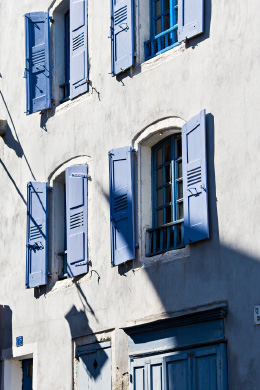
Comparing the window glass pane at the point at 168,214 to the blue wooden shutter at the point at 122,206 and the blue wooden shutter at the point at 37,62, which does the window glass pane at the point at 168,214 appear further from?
the blue wooden shutter at the point at 37,62

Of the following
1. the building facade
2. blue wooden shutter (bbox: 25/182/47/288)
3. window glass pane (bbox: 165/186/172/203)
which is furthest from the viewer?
blue wooden shutter (bbox: 25/182/47/288)

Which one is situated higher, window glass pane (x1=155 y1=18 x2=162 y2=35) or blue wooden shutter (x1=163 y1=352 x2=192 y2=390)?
window glass pane (x1=155 y1=18 x2=162 y2=35)

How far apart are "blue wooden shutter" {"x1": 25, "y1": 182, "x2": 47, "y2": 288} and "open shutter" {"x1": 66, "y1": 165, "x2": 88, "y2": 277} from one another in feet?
2.10

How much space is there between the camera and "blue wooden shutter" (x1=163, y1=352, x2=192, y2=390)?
13.0 m

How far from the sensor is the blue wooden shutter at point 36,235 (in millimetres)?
16078

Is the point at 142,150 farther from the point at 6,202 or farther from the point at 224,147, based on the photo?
the point at 6,202

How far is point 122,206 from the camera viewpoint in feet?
47.6

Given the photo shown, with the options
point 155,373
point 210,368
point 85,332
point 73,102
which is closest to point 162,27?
point 73,102

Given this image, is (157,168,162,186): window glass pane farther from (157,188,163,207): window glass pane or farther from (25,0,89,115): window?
(25,0,89,115): window

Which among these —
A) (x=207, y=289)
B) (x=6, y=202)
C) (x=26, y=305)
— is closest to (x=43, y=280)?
(x=26, y=305)

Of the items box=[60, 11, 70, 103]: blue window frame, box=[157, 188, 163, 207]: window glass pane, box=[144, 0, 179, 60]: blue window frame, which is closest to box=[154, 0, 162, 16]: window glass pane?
box=[144, 0, 179, 60]: blue window frame

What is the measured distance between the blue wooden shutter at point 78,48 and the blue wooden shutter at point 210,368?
192 inches

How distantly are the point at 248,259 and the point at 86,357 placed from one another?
3.59 meters

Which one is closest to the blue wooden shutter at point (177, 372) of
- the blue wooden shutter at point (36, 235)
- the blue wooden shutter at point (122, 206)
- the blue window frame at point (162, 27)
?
the blue wooden shutter at point (122, 206)
